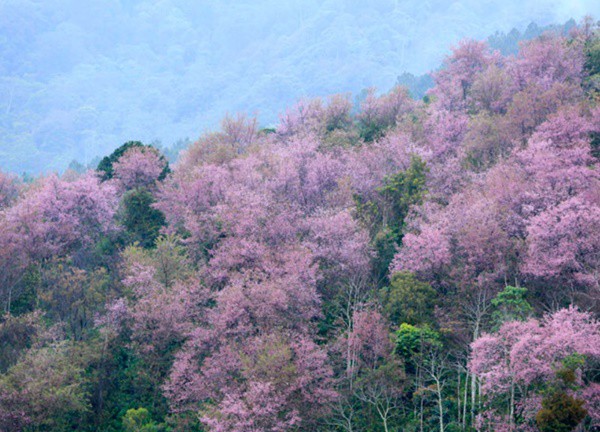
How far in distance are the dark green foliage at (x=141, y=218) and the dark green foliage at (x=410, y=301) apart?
24301 millimetres

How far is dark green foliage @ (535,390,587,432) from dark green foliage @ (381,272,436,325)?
414 inches

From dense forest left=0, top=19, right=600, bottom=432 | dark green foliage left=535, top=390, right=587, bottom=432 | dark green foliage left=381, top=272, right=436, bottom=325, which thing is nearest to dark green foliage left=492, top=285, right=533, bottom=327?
dense forest left=0, top=19, right=600, bottom=432

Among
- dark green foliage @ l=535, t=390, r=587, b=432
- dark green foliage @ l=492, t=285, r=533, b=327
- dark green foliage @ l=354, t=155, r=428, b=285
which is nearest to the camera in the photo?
dark green foliage @ l=535, t=390, r=587, b=432

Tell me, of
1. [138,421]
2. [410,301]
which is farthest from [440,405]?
[138,421]

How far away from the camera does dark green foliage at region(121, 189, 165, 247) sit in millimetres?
51312

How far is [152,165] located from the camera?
59.2 m

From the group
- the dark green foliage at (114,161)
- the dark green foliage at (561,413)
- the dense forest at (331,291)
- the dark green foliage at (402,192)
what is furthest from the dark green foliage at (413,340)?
the dark green foliage at (114,161)

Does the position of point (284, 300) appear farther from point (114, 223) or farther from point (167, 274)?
point (114, 223)

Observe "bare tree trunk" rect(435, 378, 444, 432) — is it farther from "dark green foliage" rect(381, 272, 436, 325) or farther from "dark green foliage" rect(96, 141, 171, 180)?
"dark green foliage" rect(96, 141, 171, 180)

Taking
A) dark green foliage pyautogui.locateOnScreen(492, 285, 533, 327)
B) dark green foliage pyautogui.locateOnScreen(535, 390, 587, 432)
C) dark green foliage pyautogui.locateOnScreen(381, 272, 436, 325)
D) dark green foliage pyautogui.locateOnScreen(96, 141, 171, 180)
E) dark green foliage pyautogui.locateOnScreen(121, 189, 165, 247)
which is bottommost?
dark green foliage pyautogui.locateOnScreen(535, 390, 587, 432)

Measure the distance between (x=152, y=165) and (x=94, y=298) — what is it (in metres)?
21.7

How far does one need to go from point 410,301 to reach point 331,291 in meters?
7.00

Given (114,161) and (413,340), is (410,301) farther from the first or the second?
(114,161)

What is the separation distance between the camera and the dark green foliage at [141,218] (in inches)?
2020
